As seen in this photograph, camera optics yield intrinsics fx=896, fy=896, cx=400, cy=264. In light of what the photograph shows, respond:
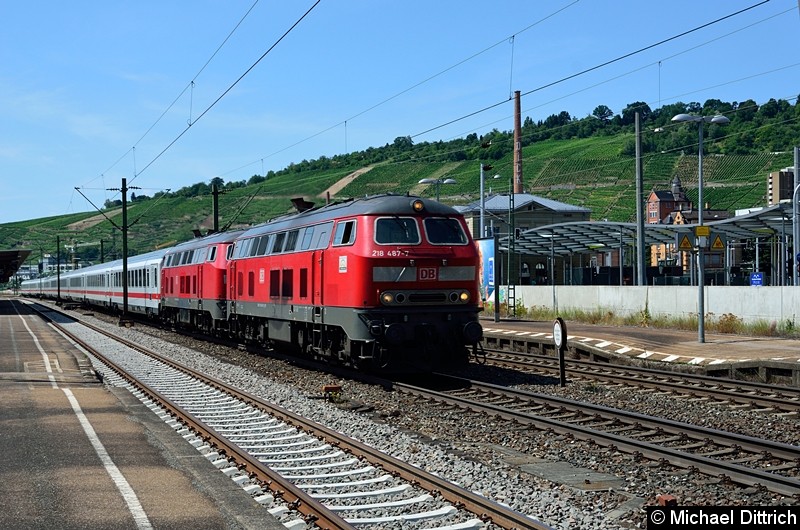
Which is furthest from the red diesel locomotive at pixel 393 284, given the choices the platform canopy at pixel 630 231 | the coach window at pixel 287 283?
the platform canopy at pixel 630 231

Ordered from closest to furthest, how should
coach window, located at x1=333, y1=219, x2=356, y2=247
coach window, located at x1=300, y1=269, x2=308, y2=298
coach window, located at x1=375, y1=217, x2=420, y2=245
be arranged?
coach window, located at x1=375, y1=217, x2=420, y2=245
coach window, located at x1=333, y1=219, x2=356, y2=247
coach window, located at x1=300, y1=269, x2=308, y2=298

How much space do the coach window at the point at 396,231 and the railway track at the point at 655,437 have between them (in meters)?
3.13

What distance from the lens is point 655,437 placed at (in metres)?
12.5

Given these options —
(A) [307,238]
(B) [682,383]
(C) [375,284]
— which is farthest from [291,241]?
(B) [682,383]

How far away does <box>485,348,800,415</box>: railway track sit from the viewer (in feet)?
50.9

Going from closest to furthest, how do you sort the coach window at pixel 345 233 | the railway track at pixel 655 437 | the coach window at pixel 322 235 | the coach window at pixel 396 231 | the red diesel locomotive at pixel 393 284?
the railway track at pixel 655 437
the red diesel locomotive at pixel 393 284
the coach window at pixel 396 231
the coach window at pixel 345 233
the coach window at pixel 322 235

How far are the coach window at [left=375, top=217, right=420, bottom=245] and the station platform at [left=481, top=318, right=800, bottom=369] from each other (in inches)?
306

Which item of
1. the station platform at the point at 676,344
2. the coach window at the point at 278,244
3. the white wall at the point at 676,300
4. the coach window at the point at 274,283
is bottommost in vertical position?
the station platform at the point at 676,344

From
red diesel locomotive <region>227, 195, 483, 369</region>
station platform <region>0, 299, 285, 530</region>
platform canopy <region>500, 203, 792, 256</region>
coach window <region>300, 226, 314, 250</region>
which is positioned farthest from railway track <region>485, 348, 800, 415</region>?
platform canopy <region>500, 203, 792, 256</region>

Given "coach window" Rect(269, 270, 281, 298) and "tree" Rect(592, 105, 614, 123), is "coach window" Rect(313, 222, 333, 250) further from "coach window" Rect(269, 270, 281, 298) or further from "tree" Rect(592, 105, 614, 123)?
"tree" Rect(592, 105, 614, 123)

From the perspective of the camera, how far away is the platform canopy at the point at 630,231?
38.3 metres

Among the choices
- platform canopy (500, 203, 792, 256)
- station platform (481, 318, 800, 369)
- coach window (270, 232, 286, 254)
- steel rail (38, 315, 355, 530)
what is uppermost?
platform canopy (500, 203, 792, 256)

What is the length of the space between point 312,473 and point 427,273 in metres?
8.35

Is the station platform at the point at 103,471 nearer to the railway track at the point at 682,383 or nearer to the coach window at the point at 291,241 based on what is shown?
the coach window at the point at 291,241
